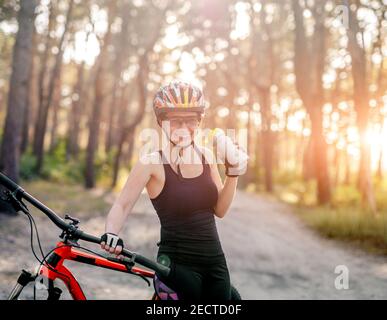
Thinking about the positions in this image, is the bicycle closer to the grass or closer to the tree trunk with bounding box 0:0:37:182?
the tree trunk with bounding box 0:0:37:182

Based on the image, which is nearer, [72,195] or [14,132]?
[14,132]

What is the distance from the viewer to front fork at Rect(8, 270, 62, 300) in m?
2.62

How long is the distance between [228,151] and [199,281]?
2.85 ft

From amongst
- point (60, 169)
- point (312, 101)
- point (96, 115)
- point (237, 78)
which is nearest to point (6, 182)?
point (312, 101)

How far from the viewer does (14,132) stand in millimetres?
12164

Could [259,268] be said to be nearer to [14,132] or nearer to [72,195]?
[14,132]

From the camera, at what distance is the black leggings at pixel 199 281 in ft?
9.81

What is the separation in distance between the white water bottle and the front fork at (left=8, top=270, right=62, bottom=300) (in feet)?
4.27

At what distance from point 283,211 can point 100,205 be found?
23.7 feet

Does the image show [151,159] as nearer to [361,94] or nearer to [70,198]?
[70,198]

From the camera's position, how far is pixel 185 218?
3047 mm

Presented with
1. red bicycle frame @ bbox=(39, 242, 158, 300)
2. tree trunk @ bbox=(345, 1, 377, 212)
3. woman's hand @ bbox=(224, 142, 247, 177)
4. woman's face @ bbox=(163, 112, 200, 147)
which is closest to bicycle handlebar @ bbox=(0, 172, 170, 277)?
red bicycle frame @ bbox=(39, 242, 158, 300)

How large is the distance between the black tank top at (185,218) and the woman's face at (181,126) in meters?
0.21
